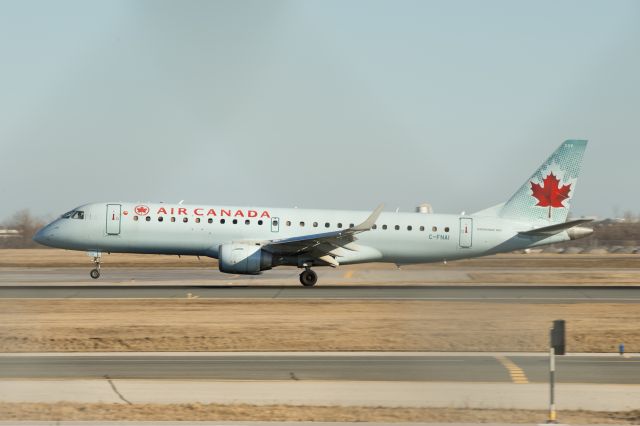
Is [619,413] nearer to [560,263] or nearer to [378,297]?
[378,297]

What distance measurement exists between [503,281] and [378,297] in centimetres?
1301

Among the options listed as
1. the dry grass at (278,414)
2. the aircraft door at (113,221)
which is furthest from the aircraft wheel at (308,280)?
the dry grass at (278,414)

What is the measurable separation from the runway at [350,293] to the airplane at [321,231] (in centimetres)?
190

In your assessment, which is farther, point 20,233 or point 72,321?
point 20,233

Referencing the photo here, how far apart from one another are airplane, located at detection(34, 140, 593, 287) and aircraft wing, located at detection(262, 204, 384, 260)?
0.18 ft

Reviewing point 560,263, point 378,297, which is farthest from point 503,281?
point 560,263

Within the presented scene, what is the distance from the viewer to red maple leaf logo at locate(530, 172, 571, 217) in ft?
152

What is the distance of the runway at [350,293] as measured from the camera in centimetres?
3678

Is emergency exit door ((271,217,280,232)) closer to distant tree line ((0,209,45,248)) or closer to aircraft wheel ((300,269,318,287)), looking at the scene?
aircraft wheel ((300,269,318,287))

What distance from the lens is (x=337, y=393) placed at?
55.7 ft

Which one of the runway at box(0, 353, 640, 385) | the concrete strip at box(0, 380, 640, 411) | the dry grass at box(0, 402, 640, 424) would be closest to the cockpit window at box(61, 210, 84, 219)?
the runway at box(0, 353, 640, 385)

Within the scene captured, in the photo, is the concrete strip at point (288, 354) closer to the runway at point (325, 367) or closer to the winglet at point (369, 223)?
the runway at point (325, 367)

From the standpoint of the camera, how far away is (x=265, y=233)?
4397 centimetres

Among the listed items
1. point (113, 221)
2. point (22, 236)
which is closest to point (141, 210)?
point (113, 221)
